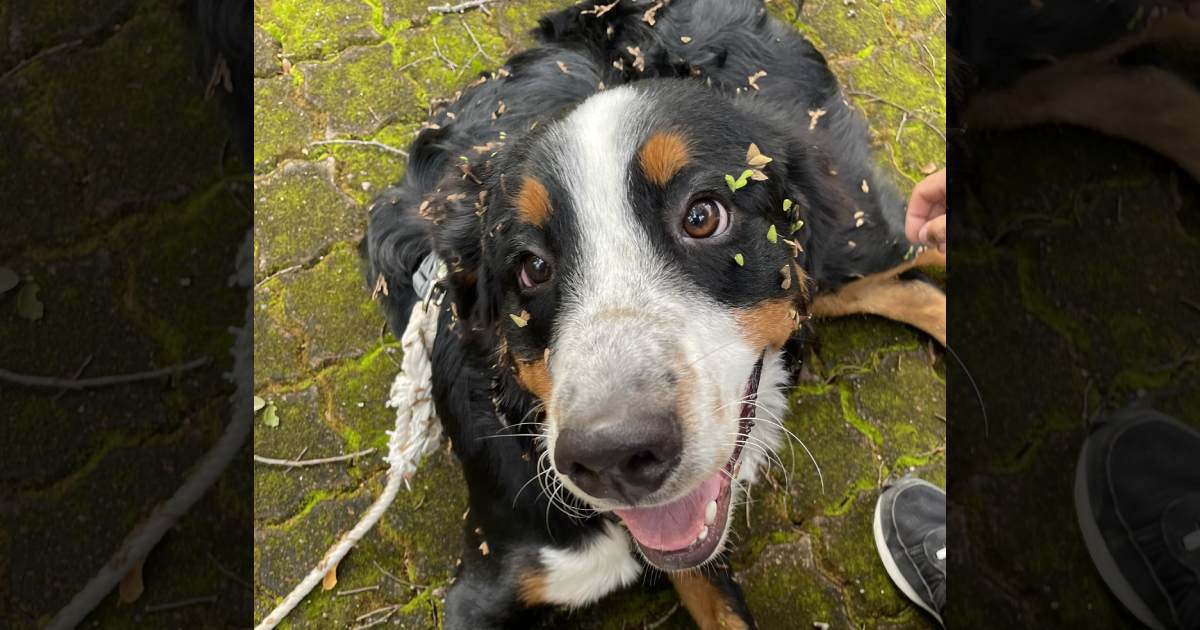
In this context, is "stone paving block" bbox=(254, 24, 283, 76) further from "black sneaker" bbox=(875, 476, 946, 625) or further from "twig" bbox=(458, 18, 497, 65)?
"black sneaker" bbox=(875, 476, 946, 625)

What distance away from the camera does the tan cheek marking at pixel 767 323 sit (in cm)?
228

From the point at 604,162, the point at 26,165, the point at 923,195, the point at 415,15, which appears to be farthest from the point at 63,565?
the point at 415,15

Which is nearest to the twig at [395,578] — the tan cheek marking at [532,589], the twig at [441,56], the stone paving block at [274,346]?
the tan cheek marking at [532,589]

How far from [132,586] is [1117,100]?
0.70m

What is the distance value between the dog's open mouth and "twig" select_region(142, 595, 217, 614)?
6.72 feet

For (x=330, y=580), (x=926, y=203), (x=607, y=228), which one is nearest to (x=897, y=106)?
(x=926, y=203)

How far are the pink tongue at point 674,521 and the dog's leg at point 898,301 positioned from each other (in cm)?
152

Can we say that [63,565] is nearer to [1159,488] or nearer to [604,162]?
[1159,488]

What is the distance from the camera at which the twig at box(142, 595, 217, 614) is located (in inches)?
19.0

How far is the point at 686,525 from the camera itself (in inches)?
98.7

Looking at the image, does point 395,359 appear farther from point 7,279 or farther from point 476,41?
point 7,279

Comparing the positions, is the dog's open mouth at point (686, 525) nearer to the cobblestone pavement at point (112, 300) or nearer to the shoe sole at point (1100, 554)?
the shoe sole at point (1100, 554)

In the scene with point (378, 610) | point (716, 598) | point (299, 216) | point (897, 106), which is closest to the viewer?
point (716, 598)

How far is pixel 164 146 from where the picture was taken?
0.48m
